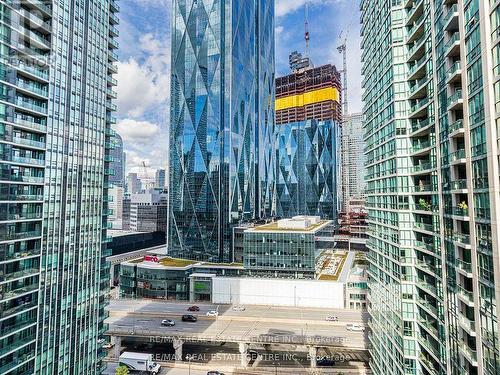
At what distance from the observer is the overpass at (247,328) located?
69312 millimetres

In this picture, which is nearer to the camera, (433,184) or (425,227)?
(433,184)

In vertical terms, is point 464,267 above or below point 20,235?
below

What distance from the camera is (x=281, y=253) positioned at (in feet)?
329

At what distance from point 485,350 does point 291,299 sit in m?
69.4

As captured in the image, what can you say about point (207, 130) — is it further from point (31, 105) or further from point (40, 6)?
point (31, 105)

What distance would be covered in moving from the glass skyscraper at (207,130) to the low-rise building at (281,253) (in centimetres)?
2440

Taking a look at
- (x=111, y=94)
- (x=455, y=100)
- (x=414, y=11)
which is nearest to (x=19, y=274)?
(x=111, y=94)

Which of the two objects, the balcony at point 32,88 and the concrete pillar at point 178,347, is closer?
the balcony at point 32,88

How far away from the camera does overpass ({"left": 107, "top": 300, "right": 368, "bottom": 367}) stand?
69312mm

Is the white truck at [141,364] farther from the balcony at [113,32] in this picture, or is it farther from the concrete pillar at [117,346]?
the balcony at [113,32]

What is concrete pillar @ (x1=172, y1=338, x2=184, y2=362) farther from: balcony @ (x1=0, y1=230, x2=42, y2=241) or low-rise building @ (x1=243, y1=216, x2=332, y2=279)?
balcony @ (x1=0, y1=230, x2=42, y2=241)

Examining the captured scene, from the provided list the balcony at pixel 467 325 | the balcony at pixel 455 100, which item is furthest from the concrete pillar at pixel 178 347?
the balcony at pixel 455 100

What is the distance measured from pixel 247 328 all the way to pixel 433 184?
55.1 m

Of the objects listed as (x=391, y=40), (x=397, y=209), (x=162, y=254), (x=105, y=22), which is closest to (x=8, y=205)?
(x=105, y=22)
